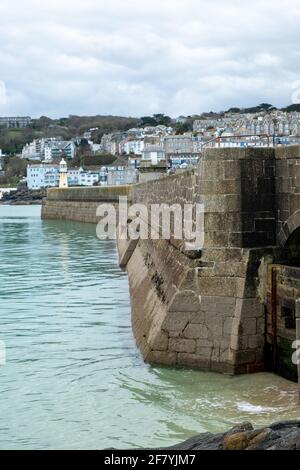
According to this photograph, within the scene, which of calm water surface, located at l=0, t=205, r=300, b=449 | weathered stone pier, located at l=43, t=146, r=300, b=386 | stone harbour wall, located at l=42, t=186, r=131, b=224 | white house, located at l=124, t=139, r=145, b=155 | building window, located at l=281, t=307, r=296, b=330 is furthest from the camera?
white house, located at l=124, t=139, r=145, b=155

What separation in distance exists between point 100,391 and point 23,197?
460 feet

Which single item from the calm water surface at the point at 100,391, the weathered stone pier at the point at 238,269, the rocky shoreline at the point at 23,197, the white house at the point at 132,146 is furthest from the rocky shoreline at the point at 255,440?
the white house at the point at 132,146

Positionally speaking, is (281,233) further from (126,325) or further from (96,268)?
(96,268)

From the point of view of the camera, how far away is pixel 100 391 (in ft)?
32.7

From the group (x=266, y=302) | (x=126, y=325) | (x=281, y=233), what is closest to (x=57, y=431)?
(x=266, y=302)

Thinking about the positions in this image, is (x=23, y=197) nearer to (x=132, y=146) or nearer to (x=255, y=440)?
(x=132, y=146)

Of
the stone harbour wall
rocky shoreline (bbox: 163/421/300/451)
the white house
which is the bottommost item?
rocky shoreline (bbox: 163/421/300/451)

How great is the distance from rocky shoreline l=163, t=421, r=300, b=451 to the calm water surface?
1.62 meters

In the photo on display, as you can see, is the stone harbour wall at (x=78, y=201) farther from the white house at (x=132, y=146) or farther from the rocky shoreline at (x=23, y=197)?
the white house at (x=132, y=146)

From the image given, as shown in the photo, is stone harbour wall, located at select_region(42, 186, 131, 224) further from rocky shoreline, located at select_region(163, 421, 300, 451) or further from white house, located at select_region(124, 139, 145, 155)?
white house, located at select_region(124, 139, 145, 155)

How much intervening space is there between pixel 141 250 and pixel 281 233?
36.3 feet

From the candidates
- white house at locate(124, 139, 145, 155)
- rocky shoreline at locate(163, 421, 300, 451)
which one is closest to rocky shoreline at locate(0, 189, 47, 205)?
white house at locate(124, 139, 145, 155)

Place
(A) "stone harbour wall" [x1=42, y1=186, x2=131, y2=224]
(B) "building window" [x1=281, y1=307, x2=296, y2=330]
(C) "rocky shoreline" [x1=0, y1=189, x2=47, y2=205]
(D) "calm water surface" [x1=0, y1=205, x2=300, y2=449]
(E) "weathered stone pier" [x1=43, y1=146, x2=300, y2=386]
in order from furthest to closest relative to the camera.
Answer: (C) "rocky shoreline" [x1=0, y1=189, x2=47, y2=205], (A) "stone harbour wall" [x1=42, y1=186, x2=131, y2=224], (E) "weathered stone pier" [x1=43, y1=146, x2=300, y2=386], (B) "building window" [x1=281, y1=307, x2=296, y2=330], (D) "calm water surface" [x1=0, y1=205, x2=300, y2=449]

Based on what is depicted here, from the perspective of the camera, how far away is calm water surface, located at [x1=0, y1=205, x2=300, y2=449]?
823 cm
